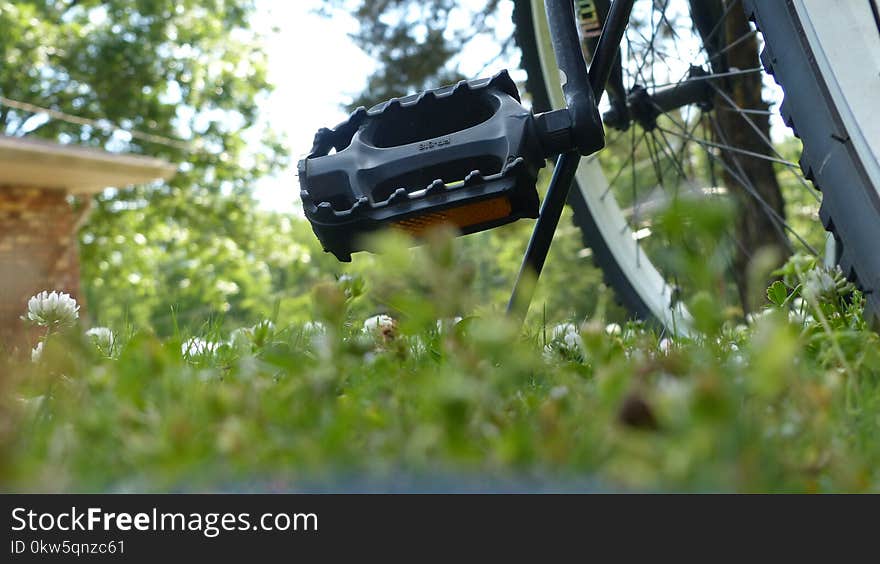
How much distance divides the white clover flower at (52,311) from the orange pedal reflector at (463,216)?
16.4 inches

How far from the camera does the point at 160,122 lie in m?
12.7

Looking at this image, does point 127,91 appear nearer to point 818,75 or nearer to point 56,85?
point 56,85

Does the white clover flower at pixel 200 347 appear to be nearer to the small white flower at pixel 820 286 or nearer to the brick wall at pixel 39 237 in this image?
the small white flower at pixel 820 286

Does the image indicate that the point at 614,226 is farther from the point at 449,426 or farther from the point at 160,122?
the point at 160,122

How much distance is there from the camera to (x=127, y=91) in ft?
40.7

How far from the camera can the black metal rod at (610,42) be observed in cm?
117

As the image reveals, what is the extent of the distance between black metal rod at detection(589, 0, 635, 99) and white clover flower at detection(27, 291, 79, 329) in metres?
0.75

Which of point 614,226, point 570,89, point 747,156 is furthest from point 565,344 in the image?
point 747,156

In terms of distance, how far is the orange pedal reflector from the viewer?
3.45ft

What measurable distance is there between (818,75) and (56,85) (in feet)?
43.0

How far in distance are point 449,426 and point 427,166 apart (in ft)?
2.15

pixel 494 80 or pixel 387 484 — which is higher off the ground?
pixel 494 80
